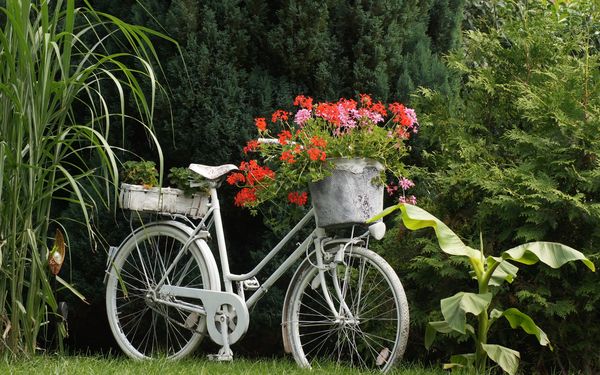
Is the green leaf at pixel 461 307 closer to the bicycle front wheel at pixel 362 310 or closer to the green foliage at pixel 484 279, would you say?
the green foliage at pixel 484 279

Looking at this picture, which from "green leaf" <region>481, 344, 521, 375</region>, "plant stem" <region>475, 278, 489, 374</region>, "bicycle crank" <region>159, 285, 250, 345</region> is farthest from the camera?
"bicycle crank" <region>159, 285, 250, 345</region>

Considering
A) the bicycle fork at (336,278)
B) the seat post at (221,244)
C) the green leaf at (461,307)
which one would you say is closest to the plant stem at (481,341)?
the green leaf at (461,307)

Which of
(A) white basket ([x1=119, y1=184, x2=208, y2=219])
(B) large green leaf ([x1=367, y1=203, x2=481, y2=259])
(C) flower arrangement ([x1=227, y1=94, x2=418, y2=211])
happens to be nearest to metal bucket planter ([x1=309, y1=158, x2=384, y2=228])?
(C) flower arrangement ([x1=227, y1=94, x2=418, y2=211])

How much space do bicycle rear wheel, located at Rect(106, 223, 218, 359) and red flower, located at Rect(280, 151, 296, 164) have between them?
2.76ft

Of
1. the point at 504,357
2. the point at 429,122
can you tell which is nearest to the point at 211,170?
the point at 429,122

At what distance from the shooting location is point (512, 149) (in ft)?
15.3

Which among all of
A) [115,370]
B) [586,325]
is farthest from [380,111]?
[115,370]

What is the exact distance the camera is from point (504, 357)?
3955 millimetres

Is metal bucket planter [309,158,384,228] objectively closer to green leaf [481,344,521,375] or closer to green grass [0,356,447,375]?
green grass [0,356,447,375]

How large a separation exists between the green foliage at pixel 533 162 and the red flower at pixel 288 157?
0.87 m

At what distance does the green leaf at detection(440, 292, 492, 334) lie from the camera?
3.79 metres

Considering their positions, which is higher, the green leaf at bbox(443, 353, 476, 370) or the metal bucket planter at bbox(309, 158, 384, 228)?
the metal bucket planter at bbox(309, 158, 384, 228)

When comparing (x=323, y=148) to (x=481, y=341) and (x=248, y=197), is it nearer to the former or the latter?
(x=248, y=197)

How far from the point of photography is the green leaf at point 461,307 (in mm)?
3791
